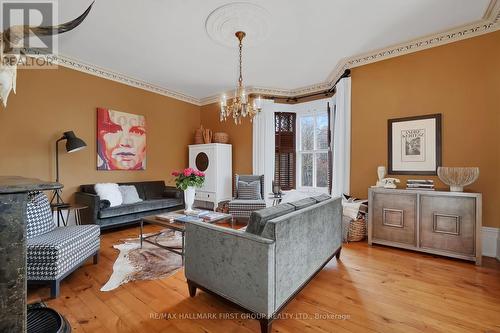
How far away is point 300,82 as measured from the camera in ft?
15.8

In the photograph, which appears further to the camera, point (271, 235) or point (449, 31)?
point (449, 31)

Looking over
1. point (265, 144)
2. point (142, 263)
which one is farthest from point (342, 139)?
point (142, 263)

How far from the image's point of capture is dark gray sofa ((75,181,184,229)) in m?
3.55

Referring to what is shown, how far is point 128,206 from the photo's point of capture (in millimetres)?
3926

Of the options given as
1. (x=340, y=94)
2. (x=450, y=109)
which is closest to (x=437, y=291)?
(x=450, y=109)

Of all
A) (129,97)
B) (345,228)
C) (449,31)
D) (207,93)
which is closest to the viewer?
(449,31)

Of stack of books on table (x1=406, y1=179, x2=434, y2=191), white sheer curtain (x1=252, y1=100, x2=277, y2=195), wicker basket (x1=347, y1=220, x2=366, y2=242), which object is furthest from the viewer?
white sheer curtain (x1=252, y1=100, x2=277, y2=195)

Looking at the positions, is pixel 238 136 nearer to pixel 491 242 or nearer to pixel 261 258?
pixel 261 258

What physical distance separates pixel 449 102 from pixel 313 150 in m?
2.38

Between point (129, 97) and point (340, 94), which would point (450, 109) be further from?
point (129, 97)

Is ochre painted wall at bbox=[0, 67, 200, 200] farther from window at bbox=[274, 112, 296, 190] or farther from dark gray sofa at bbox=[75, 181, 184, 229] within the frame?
window at bbox=[274, 112, 296, 190]

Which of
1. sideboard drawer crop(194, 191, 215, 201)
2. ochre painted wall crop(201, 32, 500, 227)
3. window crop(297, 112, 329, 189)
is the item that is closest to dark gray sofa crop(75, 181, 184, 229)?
sideboard drawer crop(194, 191, 215, 201)

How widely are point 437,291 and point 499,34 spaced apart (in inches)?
123

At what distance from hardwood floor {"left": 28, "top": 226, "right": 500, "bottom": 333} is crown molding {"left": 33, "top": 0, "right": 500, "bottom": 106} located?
2891mm
